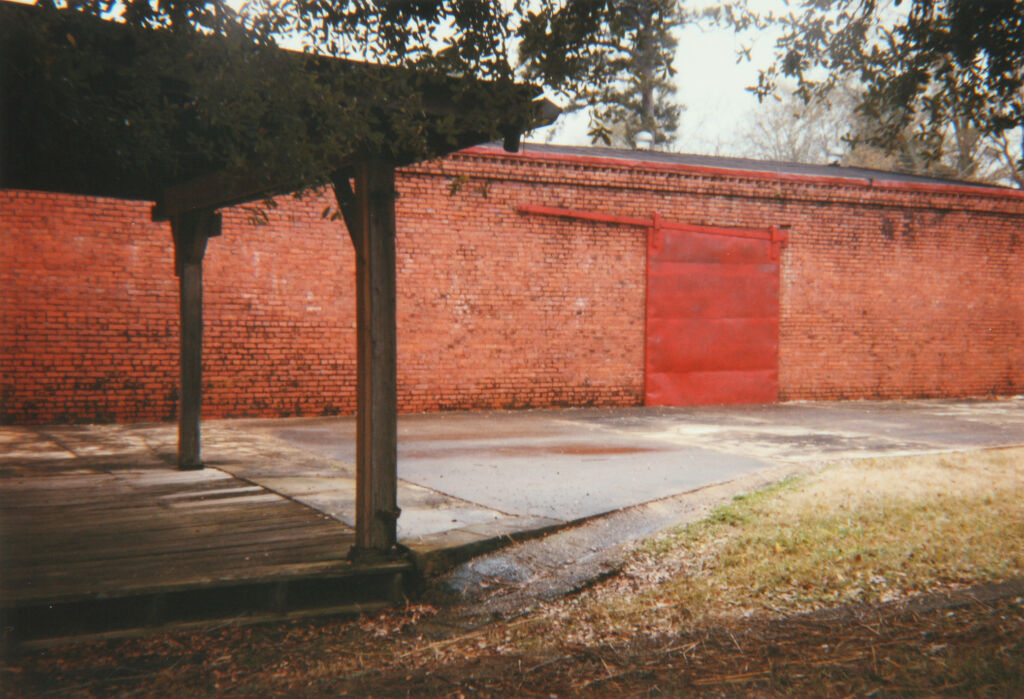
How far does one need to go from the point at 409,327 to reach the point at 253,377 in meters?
2.33

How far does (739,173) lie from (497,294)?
4.89 meters

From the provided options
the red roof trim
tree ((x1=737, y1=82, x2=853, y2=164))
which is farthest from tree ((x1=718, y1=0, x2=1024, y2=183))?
tree ((x1=737, y1=82, x2=853, y2=164))

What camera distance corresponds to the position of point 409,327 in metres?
11.9

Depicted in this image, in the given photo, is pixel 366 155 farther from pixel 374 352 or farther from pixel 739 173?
pixel 739 173

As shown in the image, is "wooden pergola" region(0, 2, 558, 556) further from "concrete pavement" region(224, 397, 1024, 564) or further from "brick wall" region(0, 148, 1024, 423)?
"brick wall" region(0, 148, 1024, 423)

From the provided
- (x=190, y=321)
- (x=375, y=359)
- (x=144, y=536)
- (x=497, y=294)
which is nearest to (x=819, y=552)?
Result: (x=375, y=359)

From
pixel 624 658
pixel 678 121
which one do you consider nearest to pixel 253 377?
pixel 624 658

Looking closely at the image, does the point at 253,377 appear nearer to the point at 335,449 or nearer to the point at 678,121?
the point at 335,449

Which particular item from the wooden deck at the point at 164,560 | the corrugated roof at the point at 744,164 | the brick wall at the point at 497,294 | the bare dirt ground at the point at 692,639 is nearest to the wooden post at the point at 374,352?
the wooden deck at the point at 164,560

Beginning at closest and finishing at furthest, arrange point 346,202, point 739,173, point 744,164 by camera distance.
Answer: point 346,202 < point 739,173 < point 744,164

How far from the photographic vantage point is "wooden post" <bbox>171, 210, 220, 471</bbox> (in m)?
7.00

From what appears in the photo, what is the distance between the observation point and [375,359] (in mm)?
4281

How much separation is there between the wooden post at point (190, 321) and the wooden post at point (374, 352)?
127 inches

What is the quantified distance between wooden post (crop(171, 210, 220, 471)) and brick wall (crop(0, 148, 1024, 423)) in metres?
2.63
